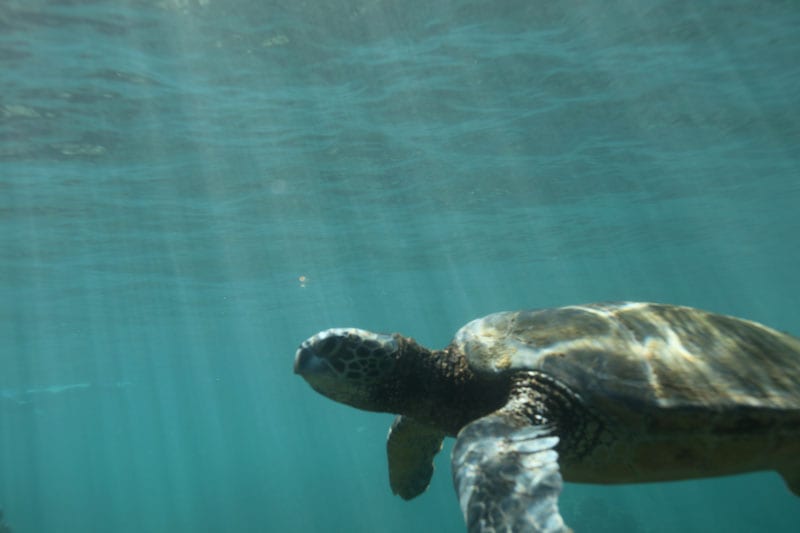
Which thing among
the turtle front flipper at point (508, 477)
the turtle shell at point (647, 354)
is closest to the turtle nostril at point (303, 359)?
the turtle shell at point (647, 354)

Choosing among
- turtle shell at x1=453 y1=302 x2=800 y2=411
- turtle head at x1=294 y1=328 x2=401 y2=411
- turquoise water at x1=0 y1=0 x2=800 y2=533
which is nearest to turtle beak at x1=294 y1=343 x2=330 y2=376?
turtle head at x1=294 y1=328 x2=401 y2=411

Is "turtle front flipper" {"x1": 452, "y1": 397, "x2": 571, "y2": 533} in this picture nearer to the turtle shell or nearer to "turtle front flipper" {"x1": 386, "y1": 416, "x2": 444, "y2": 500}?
the turtle shell

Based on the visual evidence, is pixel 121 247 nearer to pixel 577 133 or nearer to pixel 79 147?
pixel 79 147

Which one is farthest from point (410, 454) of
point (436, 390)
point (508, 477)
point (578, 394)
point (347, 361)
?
point (508, 477)

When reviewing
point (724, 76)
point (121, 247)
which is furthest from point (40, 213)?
point (724, 76)

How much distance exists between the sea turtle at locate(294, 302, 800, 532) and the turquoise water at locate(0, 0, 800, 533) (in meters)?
7.62

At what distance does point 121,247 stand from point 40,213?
372cm

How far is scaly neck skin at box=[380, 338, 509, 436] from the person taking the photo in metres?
4.12

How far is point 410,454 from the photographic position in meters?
5.22

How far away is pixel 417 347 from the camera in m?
4.27

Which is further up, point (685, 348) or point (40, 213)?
point (685, 348)

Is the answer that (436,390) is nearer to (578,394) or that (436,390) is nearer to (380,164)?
(578,394)

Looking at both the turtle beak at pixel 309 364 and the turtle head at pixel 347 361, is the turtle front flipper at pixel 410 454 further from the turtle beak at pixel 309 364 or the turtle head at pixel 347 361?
the turtle beak at pixel 309 364

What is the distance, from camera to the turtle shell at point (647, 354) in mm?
3363
